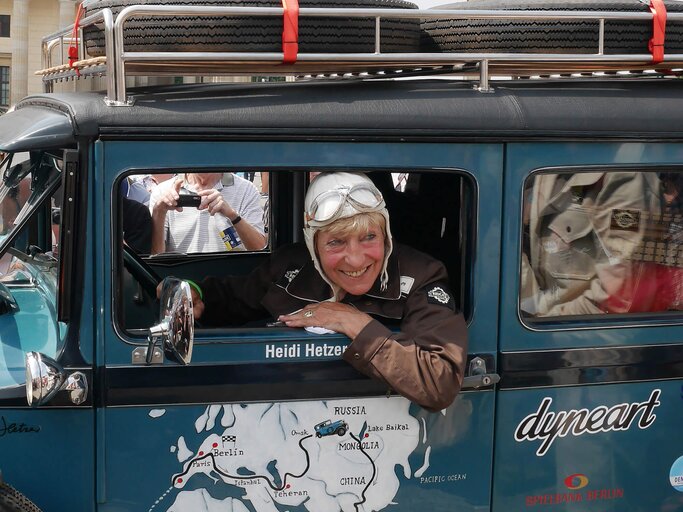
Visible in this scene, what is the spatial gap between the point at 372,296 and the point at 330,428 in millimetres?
444

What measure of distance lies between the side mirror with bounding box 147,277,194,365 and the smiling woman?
48cm

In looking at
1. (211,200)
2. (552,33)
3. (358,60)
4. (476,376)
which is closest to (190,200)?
(211,200)

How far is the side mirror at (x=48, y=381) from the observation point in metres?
2.38

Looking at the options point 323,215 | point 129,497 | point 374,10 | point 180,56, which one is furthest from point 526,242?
point 129,497

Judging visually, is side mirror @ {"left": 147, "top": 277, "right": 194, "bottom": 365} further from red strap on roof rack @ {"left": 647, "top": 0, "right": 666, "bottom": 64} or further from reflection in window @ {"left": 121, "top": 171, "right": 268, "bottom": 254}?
red strap on roof rack @ {"left": 647, "top": 0, "right": 666, "bottom": 64}

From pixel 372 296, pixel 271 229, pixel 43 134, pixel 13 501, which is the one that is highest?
pixel 43 134

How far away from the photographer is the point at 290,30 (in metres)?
2.67

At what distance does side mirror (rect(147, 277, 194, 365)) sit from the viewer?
2.36 metres

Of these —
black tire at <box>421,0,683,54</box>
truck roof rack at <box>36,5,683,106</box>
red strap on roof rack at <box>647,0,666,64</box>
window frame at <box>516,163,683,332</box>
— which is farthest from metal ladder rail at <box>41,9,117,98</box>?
red strap on roof rack at <box>647,0,666,64</box>

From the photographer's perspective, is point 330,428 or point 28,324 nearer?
point 330,428

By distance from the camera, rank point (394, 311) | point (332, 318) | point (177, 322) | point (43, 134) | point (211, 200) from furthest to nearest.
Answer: point (211, 200)
point (394, 311)
point (332, 318)
point (43, 134)
point (177, 322)

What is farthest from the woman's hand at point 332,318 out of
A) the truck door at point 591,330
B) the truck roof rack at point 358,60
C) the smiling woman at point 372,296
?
the truck roof rack at point 358,60

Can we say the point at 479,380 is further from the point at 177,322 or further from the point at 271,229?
the point at 271,229

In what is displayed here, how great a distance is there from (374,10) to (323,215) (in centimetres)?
62
